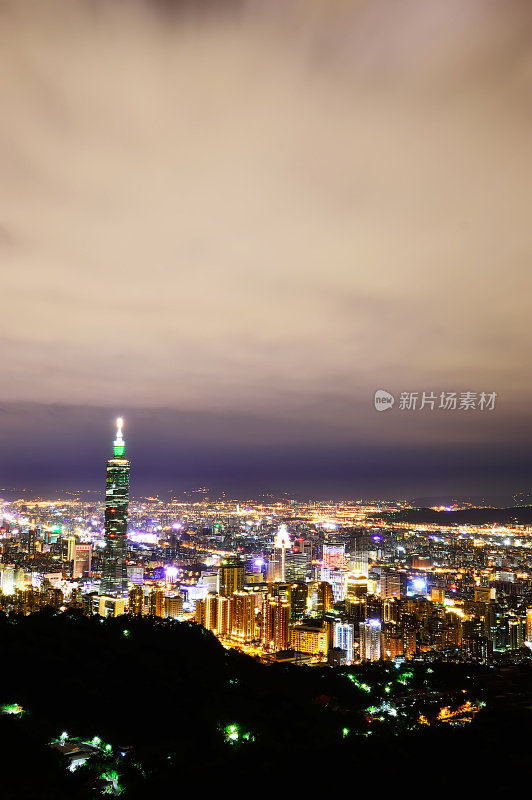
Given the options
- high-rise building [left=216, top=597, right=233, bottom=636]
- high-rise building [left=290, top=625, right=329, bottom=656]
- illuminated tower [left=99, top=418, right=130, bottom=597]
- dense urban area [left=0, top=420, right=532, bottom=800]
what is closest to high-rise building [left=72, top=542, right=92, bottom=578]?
dense urban area [left=0, top=420, right=532, bottom=800]

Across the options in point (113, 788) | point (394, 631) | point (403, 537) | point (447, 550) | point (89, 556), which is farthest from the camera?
point (403, 537)

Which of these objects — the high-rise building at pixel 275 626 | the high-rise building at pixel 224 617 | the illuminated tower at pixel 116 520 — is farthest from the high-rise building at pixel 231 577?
the illuminated tower at pixel 116 520

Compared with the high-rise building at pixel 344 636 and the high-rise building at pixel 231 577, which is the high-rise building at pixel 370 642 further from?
the high-rise building at pixel 231 577

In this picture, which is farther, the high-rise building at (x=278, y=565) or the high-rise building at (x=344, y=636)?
the high-rise building at (x=278, y=565)

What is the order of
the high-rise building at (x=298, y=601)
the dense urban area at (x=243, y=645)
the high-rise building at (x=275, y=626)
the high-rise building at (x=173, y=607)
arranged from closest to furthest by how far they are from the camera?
the dense urban area at (x=243, y=645) < the high-rise building at (x=275, y=626) < the high-rise building at (x=173, y=607) < the high-rise building at (x=298, y=601)

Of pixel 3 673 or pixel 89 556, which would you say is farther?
pixel 89 556

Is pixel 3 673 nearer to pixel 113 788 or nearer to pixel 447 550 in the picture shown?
pixel 113 788

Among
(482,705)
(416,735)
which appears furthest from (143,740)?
(482,705)

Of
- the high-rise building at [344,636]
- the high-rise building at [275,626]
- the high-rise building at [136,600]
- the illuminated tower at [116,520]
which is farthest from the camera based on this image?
the illuminated tower at [116,520]
